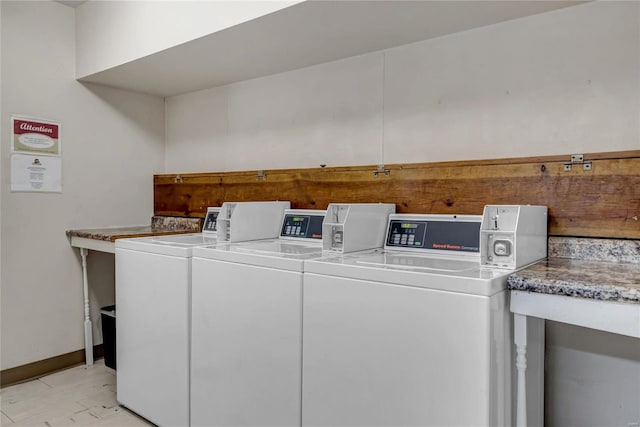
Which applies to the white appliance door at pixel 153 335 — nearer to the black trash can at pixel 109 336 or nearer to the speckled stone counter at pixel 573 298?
the black trash can at pixel 109 336

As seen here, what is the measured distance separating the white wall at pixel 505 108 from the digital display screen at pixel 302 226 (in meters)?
0.38

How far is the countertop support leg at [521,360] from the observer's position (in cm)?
138

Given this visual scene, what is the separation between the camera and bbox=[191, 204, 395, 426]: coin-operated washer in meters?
1.74

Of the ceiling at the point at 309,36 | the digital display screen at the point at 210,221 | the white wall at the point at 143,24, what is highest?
the white wall at the point at 143,24

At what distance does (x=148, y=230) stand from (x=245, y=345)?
1.61 m

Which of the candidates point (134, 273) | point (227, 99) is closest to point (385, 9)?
point (227, 99)

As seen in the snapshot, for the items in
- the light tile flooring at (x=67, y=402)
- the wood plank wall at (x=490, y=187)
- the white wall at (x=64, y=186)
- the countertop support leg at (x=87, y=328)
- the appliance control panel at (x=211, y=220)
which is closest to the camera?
the wood plank wall at (x=490, y=187)

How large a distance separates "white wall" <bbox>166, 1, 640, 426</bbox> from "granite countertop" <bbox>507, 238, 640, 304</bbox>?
32 cm

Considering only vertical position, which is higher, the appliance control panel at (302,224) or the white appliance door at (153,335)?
the appliance control panel at (302,224)

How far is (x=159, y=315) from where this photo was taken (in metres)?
2.24

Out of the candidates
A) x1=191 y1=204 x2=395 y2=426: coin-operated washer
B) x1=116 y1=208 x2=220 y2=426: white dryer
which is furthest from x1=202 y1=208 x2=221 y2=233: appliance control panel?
x1=191 y1=204 x2=395 y2=426: coin-operated washer

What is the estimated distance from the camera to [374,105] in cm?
247

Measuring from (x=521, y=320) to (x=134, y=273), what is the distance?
6.35 ft

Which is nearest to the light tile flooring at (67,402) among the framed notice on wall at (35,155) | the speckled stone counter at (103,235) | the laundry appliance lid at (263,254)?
the speckled stone counter at (103,235)
